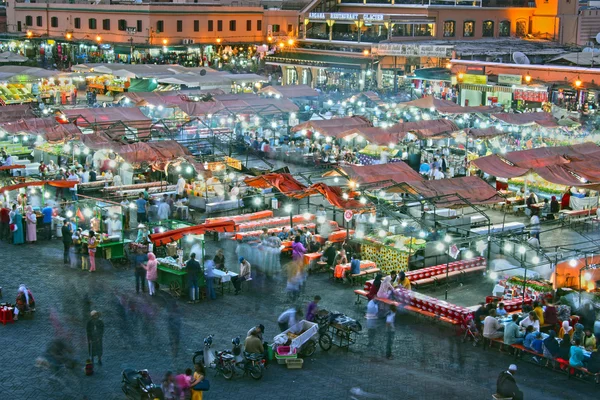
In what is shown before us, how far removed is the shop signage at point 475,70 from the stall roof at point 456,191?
26240 millimetres

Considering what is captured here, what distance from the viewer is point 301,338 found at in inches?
680

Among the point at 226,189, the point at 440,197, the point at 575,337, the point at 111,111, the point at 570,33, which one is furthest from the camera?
the point at 570,33

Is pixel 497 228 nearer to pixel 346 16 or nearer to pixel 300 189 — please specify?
pixel 300 189

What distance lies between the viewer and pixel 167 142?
32.2 meters

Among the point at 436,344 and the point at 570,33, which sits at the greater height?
the point at 570,33

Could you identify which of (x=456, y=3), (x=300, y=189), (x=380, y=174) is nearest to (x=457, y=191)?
(x=380, y=174)

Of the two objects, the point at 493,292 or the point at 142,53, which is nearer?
the point at 493,292

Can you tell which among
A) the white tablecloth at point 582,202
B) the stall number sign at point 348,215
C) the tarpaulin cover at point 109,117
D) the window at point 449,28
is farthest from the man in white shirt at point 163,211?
the window at point 449,28

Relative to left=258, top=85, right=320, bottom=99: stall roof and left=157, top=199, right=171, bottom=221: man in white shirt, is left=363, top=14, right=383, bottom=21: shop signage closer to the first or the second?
left=258, top=85, right=320, bottom=99: stall roof

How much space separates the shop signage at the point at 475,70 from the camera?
50.8 metres

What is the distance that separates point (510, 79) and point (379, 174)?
2387 cm

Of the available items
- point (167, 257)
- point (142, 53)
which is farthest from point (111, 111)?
point (142, 53)

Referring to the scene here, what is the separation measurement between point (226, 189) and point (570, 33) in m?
47.0

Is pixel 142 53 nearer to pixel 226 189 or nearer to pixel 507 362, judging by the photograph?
pixel 226 189
